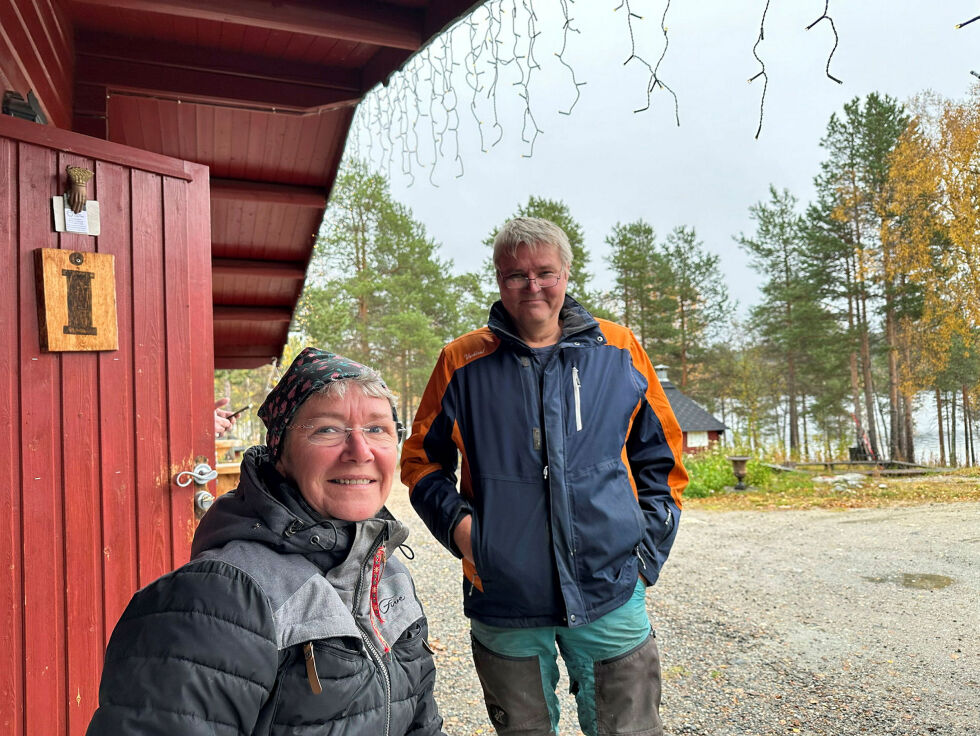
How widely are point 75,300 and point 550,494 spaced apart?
1729mm

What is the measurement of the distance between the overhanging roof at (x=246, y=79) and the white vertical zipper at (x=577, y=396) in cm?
136

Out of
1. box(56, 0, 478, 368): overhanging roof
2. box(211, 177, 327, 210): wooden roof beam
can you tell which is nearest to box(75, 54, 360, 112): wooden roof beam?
box(56, 0, 478, 368): overhanging roof

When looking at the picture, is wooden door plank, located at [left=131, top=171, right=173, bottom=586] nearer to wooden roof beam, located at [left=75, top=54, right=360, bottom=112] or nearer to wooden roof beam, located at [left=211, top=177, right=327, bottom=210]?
wooden roof beam, located at [left=75, top=54, right=360, bottom=112]

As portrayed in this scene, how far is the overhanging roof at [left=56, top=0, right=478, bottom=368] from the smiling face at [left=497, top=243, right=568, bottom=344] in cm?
97

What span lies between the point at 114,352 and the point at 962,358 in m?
9.54

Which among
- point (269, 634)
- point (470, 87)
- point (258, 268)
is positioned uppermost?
point (470, 87)

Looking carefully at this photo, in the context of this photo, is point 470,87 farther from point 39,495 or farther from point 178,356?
point 39,495

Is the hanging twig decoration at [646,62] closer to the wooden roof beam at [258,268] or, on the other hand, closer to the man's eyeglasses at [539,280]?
the man's eyeglasses at [539,280]

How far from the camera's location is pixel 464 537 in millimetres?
1966

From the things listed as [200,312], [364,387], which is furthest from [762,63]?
[200,312]

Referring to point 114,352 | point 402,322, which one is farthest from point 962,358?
point 402,322

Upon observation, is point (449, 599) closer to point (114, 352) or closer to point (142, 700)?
point (114, 352)

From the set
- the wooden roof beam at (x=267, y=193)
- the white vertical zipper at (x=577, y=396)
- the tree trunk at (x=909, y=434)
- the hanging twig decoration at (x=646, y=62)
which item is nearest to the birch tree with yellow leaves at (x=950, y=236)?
the tree trunk at (x=909, y=434)

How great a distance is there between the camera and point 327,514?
48.3 inches
